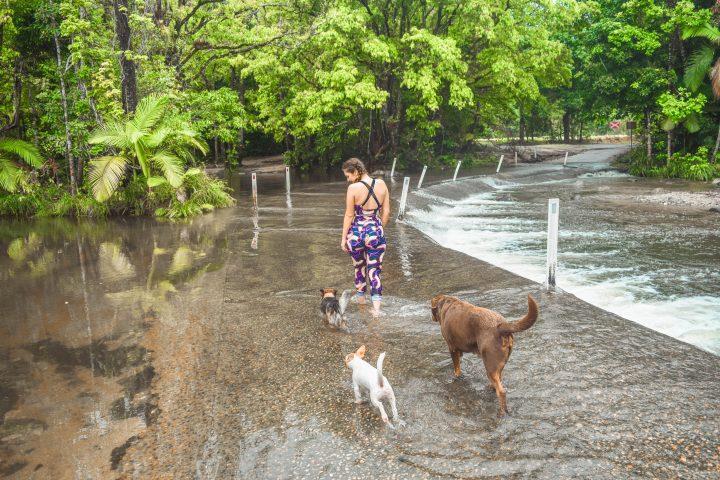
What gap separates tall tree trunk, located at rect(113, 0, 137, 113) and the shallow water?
914 centimetres

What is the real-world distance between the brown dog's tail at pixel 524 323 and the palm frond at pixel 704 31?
23.4 m

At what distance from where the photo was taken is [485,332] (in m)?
4.26

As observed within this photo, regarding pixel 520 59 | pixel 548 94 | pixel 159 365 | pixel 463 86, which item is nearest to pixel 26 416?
pixel 159 365

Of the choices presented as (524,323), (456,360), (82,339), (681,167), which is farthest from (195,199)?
(681,167)

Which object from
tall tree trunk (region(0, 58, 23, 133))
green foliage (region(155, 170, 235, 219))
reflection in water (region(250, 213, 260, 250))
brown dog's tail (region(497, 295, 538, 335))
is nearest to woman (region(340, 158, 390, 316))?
brown dog's tail (region(497, 295, 538, 335))

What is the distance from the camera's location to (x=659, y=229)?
1346 centimetres

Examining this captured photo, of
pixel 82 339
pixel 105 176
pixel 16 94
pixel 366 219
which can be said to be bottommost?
pixel 82 339

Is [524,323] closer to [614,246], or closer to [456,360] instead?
[456,360]

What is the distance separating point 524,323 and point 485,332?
0.43m

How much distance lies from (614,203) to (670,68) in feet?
34.8

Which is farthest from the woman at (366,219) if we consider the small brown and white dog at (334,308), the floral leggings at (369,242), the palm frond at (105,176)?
the palm frond at (105,176)

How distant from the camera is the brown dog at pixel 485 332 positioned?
4.05 meters

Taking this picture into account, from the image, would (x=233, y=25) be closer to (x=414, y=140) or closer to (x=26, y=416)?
(x=414, y=140)

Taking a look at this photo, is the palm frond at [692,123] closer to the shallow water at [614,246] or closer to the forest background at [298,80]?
the forest background at [298,80]
